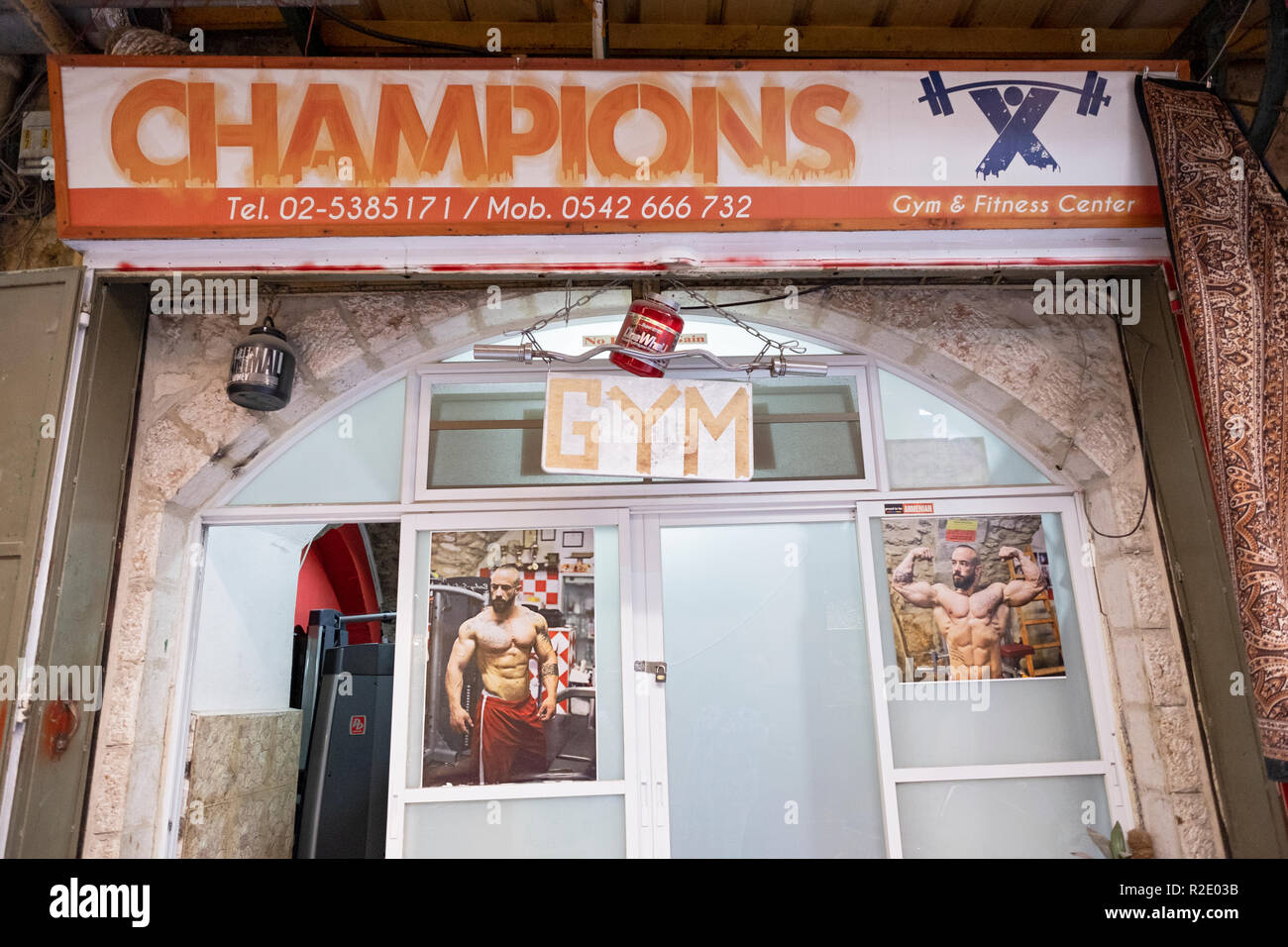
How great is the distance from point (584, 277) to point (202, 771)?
2.37 m

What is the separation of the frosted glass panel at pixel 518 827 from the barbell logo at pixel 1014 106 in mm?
2600

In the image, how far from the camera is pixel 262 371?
2969 mm

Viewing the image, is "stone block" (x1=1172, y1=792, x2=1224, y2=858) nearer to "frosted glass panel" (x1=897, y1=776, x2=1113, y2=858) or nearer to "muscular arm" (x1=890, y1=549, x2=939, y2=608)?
"frosted glass panel" (x1=897, y1=776, x2=1113, y2=858)

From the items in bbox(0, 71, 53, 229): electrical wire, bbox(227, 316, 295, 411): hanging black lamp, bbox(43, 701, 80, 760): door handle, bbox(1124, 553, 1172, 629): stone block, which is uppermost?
bbox(0, 71, 53, 229): electrical wire

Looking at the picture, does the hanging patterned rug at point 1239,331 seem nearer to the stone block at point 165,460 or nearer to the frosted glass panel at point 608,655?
the frosted glass panel at point 608,655

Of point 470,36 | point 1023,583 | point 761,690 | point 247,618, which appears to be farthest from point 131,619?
point 1023,583

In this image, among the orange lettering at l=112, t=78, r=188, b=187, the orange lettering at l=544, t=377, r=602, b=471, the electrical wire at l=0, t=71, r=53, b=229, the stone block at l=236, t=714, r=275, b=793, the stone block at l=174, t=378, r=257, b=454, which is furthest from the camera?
the stone block at l=236, t=714, r=275, b=793

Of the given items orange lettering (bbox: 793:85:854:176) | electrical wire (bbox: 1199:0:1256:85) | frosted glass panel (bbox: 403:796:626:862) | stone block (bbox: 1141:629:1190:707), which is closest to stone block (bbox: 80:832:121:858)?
frosted glass panel (bbox: 403:796:626:862)

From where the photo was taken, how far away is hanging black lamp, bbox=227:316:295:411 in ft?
9.71

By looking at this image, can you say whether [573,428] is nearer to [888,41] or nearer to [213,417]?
[213,417]

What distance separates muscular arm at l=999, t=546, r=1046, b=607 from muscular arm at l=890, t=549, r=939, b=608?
29 centimetres

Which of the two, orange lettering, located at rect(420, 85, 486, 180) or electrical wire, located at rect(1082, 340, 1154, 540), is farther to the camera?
electrical wire, located at rect(1082, 340, 1154, 540)

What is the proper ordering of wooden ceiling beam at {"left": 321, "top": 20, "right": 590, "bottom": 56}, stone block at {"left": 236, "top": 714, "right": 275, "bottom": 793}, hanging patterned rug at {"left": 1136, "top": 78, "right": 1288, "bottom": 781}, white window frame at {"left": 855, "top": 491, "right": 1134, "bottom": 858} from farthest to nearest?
stone block at {"left": 236, "top": 714, "right": 275, "bottom": 793}
wooden ceiling beam at {"left": 321, "top": 20, "right": 590, "bottom": 56}
white window frame at {"left": 855, "top": 491, "right": 1134, "bottom": 858}
hanging patterned rug at {"left": 1136, "top": 78, "right": 1288, "bottom": 781}

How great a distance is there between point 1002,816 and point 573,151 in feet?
9.14
